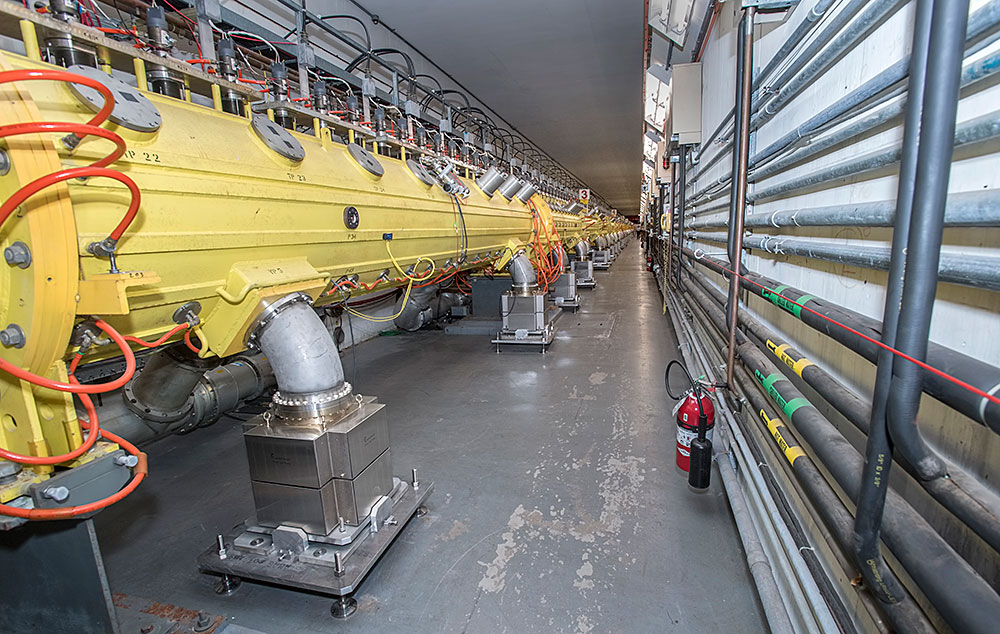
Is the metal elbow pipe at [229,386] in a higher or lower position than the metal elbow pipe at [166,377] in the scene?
lower

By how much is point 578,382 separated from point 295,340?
2414 mm

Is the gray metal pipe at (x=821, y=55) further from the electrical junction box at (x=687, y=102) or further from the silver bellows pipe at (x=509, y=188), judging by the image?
the silver bellows pipe at (x=509, y=188)

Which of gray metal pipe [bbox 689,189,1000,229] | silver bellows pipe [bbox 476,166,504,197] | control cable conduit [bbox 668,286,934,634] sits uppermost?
silver bellows pipe [bbox 476,166,504,197]

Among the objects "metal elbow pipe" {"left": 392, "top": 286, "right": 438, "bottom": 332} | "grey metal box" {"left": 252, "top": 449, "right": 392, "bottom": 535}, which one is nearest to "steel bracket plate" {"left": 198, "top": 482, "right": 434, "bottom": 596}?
"grey metal box" {"left": 252, "top": 449, "right": 392, "bottom": 535}

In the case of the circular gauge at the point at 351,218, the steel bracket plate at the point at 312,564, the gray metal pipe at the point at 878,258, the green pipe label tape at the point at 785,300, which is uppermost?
the circular gauge at the point at 351,218

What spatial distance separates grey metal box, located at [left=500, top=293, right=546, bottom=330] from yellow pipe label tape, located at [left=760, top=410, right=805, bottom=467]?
3.09 metres

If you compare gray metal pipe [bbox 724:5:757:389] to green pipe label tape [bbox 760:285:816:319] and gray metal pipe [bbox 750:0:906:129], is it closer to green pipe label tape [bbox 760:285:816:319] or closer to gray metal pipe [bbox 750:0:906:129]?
gray metal pipe [bbox 750:0:906:129]

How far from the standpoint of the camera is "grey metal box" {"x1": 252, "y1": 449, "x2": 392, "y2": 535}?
1643mm

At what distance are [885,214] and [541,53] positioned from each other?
15.1ft

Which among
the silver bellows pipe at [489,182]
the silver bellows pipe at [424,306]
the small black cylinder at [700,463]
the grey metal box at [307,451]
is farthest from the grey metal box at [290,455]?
the silver bellows pipe at [424,306]

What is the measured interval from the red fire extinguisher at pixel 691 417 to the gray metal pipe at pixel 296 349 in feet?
4.73

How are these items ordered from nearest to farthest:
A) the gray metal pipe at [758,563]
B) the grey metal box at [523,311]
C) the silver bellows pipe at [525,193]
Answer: the gray metal pipe at [758,563] < the grey metal box at [523,311] < the silver bellows pipe at [525,193]

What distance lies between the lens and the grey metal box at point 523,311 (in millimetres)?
4613

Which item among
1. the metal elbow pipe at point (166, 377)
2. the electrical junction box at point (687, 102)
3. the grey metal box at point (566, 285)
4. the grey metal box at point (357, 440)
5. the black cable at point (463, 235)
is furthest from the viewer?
the grey metal box at point (566, 285)
